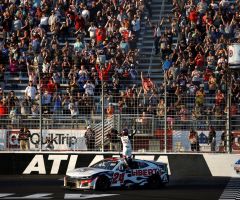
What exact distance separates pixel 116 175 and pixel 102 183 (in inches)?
25.8

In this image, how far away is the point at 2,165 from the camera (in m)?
33.2

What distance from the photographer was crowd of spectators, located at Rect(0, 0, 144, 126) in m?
32.7

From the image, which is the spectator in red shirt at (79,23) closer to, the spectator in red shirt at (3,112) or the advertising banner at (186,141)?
the spectator in red shirt at (3,112)

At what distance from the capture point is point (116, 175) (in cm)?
2752

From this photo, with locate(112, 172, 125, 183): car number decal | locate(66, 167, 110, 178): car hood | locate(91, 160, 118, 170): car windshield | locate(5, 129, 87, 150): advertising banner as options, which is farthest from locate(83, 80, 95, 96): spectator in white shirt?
locate(66, 167, 110, 178): car hood

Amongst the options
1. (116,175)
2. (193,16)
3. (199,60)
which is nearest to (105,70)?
(199,60)

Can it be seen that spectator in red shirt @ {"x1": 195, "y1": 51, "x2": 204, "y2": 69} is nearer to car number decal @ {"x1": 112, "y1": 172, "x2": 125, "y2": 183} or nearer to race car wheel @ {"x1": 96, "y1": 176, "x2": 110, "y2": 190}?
car number decal @ {"x1": 112, "y1": 172, "x2": 125, "y2": 183}

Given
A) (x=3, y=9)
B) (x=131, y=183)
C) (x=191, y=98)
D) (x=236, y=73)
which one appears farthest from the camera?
(x=3, y=9)

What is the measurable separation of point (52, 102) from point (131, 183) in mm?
5843

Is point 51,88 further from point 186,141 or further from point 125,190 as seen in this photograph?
point 125,190

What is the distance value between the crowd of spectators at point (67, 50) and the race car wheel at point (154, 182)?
460 cm

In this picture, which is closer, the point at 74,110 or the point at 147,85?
the point at 74,110

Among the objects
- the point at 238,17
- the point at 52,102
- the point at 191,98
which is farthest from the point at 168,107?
the point at 238,17

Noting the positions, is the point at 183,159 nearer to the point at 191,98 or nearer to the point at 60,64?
the point at 191,98
